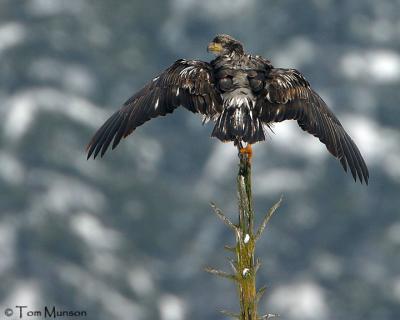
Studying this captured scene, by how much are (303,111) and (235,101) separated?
5.01 feet

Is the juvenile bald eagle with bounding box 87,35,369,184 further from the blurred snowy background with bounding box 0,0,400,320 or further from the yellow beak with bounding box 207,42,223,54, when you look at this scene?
the blurred snowy background with bounding box 0,0,400,320

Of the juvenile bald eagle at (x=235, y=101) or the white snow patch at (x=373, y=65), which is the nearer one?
the juvenile bald eagle at (x=235, y=101)

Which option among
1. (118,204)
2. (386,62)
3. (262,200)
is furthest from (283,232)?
(386,62)

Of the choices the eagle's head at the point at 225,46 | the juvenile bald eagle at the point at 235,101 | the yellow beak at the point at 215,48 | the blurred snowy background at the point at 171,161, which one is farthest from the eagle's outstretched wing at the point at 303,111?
the blurred snowy background at the point at 171,161

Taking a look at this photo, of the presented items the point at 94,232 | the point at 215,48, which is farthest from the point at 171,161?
the point at 215,48

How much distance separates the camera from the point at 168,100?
67.0 feet

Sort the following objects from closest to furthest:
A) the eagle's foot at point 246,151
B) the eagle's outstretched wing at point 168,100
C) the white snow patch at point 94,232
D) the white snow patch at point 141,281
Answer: the eagle's foot at point 246,151 → the eagle's outstretched wing at point 168,100 → the white snow patch at point 141,281 → the white snow patch at point 94,232

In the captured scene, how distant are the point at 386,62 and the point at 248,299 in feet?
383

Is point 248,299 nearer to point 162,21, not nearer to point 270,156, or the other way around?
point 270,156

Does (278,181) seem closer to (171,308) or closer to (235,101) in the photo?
(171,308)

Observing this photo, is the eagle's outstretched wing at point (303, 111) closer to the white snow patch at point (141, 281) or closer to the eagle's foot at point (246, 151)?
the eagle's foot at point (246, 151)

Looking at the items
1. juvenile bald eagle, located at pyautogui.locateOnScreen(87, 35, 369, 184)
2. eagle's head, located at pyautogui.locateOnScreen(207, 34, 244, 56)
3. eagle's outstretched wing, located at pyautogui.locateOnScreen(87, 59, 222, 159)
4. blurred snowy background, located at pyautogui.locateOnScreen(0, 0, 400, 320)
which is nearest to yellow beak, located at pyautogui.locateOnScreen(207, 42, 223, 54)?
eagle's head, located at pyautogui.locateOnScreen(207, 34, 244, 56)

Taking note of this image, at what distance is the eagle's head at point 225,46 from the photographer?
21156mm

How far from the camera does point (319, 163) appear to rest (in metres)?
120
